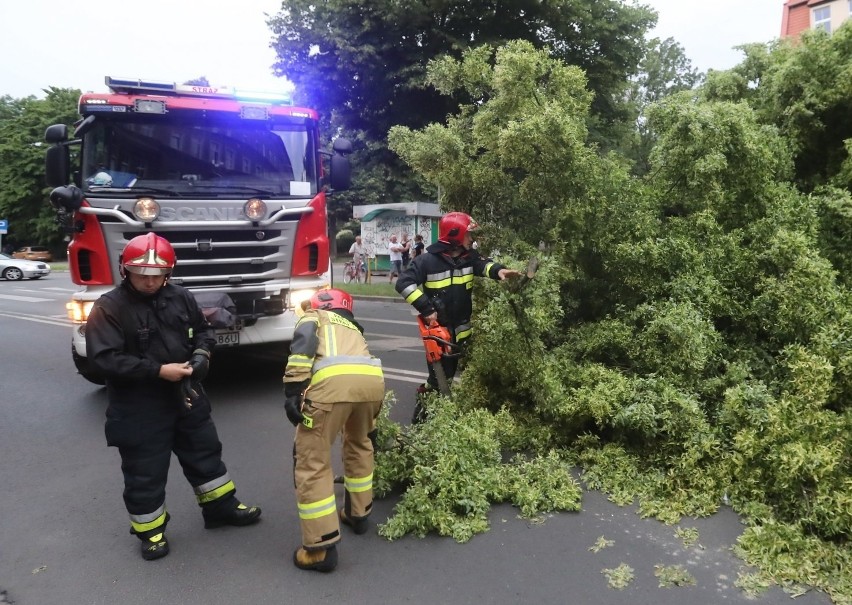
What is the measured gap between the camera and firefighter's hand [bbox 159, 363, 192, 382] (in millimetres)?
3232

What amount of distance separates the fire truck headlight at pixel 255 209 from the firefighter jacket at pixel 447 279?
77.1 inches

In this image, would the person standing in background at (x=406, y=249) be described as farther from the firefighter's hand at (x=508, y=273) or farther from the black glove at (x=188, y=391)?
the black glove at (x=188, y=391)

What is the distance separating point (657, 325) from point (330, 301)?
2299mm

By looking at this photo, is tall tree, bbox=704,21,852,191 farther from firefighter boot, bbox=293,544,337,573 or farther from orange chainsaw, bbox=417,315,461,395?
firefighter boot, bbox=293,544,337,573

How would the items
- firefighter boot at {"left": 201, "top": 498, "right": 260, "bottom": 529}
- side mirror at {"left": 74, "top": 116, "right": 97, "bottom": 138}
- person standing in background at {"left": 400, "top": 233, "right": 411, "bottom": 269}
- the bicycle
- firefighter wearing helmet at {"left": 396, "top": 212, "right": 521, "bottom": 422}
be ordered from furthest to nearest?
the bicycle
person standing in background at {"left": 400, "top": 233, "right": 411, "bottom": 269}
side mirror at {"left": 74, "top": 116, "right": 97, "bottom": 138}
firefighter wearing helmet at {"left": 396, "top": 212, "right": 521, "bottom": 422}
firefighter boot at {"left": 201, "top": 498, "right": 260, "bottom": 529}

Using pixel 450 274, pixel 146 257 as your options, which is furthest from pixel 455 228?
pixel 146 257

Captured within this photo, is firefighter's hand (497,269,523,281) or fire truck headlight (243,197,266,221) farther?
fire truck headlight (243,197,266,221)

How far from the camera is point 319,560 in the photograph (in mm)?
3109

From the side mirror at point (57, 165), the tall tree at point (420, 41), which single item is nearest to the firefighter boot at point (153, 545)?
the side mirror at point (57, 165)

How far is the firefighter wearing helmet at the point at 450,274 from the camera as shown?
16.0ft

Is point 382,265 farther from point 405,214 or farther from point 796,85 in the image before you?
point 796,85

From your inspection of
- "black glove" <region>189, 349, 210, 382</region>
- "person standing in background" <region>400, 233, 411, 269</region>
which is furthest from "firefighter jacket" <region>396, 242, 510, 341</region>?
"person standing in background" <region>400, 233, 411, 269</region>

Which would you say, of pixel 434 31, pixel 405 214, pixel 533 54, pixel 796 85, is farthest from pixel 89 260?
pixel 405 214

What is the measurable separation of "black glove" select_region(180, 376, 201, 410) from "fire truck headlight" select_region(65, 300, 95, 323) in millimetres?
2833
